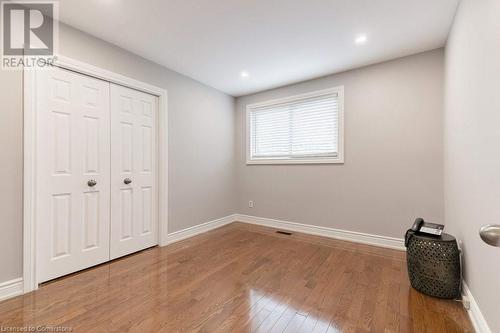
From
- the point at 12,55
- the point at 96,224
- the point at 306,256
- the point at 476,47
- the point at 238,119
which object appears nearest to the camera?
the point at 476,47

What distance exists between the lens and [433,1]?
1911 millimetres

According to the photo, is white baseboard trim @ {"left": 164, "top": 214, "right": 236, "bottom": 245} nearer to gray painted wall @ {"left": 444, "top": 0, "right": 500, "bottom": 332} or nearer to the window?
the window

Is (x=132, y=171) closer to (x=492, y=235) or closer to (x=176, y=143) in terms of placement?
(x=176, y=143)

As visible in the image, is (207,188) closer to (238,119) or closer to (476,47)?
(238,119)

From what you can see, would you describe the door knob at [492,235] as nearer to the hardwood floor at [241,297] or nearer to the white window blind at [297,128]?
the hardwood floor at [241,297]

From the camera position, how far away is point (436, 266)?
1.81m

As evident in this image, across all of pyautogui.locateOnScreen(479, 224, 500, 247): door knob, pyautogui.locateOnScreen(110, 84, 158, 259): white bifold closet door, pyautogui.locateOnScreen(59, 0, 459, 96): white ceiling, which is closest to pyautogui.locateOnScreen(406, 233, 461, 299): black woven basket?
pyautogui.locateOnScreen(479, 224, 500, 247): door knob

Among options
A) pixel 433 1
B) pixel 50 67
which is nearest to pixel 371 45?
pixel 433 1

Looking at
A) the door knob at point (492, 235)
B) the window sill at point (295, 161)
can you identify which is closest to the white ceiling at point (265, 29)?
the window sill at point (295, 161)

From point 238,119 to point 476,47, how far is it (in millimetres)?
3463

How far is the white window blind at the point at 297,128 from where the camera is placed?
346cm

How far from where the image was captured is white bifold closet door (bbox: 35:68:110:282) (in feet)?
6.79

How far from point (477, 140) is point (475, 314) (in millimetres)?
1187

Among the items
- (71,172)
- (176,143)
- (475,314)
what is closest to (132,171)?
(71,172)
